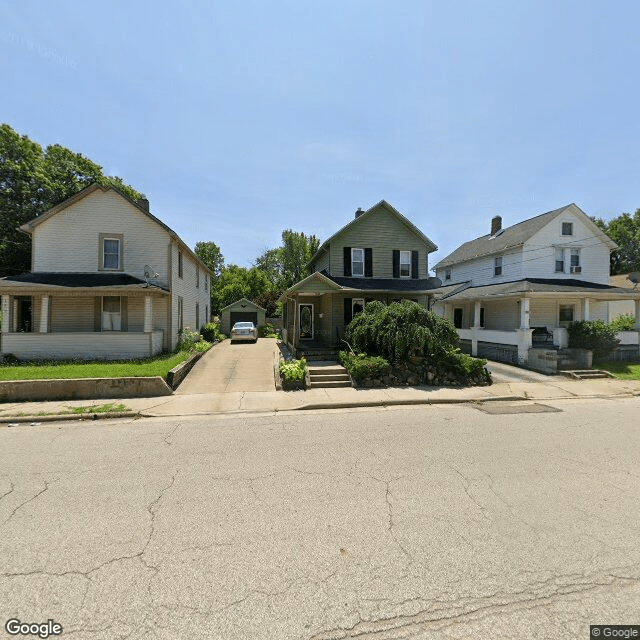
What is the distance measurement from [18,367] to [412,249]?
19.9 meters

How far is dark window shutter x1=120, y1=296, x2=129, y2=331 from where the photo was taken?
1716cm

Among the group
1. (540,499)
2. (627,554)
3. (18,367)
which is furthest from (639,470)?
(18,367)

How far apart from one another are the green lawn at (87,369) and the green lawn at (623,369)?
1926cm

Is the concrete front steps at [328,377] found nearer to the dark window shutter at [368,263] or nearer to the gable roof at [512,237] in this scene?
the dark window shutter at [368,263]

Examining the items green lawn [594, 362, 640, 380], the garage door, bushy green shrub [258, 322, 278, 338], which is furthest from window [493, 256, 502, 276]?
the garage door

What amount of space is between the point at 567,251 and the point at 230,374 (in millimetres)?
22784

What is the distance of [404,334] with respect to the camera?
1305 centimetres

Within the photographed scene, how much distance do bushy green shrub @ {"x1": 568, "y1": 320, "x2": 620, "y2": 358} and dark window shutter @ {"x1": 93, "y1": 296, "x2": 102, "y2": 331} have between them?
79.3 feet

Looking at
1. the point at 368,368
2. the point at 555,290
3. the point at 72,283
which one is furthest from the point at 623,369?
the point at 72,283

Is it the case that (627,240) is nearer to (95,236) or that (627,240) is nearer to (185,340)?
(185,340)

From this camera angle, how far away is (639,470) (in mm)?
5438

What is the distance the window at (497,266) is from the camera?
23375 millimetres

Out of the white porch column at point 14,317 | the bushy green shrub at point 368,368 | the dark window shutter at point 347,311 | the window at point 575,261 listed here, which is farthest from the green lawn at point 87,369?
the window at point 575,261

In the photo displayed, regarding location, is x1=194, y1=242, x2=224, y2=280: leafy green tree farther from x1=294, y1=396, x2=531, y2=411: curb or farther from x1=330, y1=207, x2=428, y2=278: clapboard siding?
x1=294, y1=396, x2=531, y2=411: curb
